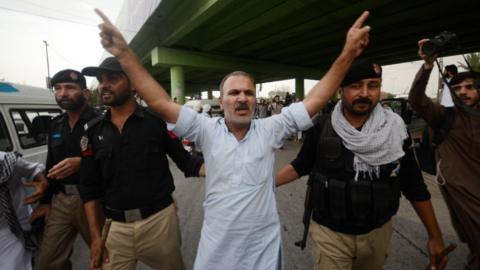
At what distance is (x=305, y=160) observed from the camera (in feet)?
6.84

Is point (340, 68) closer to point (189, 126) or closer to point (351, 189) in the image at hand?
point (351, 189)

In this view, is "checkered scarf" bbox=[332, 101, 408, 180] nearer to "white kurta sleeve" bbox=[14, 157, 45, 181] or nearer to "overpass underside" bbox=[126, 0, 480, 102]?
"white kurta sleeve" bbox=[14, 157, 45, 181]

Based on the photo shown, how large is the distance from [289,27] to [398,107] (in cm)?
625

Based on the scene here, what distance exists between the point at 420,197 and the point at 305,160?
0.78 meters

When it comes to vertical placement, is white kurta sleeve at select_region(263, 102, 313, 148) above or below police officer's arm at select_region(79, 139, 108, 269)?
above

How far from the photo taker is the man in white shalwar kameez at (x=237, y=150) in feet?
4.83

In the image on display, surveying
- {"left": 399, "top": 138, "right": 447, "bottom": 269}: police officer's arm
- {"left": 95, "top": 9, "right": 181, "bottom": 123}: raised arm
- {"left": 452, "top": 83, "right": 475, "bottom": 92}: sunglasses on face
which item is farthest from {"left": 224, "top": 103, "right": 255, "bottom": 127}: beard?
{"left": 452, "top": 83, "right": 475, "bottom": 92}: sunglasses on face

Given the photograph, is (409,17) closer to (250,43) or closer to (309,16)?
(309,16)

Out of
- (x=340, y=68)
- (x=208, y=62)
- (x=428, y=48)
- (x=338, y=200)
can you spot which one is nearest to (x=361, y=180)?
(x=338, y=200)

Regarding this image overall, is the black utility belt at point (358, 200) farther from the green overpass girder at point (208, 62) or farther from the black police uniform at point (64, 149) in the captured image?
the green overpass girder at point (208, 62)

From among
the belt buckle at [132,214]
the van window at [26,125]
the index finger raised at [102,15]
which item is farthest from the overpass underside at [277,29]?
the belt buckle at [132,214]

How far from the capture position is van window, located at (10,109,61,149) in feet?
12.2

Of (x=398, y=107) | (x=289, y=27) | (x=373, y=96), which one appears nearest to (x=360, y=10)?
(x=289, y=27)

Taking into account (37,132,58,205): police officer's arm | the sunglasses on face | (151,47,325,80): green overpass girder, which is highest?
(151,47,325,80): green overpass girder
